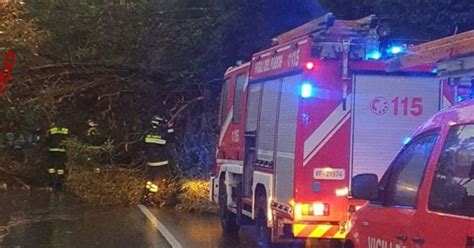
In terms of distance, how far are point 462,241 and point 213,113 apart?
1496 centimetres

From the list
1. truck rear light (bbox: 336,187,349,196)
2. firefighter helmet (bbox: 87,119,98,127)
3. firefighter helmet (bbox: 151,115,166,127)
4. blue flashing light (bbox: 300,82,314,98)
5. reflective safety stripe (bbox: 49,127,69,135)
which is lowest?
truck rear light (bbox: 336,187,349,196)

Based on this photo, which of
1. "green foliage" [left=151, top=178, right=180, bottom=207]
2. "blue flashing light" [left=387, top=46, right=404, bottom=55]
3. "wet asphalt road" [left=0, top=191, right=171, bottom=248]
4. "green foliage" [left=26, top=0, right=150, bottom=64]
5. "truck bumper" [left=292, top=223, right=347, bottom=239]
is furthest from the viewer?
"green foliage" [left=26, top=0, right=150, bottom=64]

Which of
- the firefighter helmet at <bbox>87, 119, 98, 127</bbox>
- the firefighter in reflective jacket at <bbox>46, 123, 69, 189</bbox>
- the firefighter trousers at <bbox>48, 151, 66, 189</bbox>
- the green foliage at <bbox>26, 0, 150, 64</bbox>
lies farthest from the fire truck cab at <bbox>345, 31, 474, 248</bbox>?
the firefighter trousers at <bbox>48, 151, 66, 189</bbox>

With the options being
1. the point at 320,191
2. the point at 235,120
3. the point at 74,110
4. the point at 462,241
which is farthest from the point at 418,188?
the point at 74,110

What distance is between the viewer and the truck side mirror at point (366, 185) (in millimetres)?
5629

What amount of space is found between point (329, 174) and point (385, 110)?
3.42ft

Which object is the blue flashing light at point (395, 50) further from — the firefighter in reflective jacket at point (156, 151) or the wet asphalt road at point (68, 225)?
the firefighter in reflective jacket at point (156, 151)

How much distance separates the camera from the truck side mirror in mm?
5629

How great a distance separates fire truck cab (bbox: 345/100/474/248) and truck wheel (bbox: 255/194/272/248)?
4.95 meters

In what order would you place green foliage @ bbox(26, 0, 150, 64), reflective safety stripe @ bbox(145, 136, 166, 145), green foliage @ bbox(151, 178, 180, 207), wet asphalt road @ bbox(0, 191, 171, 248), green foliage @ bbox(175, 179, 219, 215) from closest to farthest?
1. wet asphalt road @ bbox(0, 191, 171, 248)
2. green foliage @ bbox(175, 179, 219, 215)
3. green foliage @ bbox(151, 178, 180, 207)
4. reflective safety stripe @ bbox(145, 136, 166, 145)
5. green foliage @ bbox(26, 0, 150, 64)

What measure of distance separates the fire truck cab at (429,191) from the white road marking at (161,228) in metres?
6.62

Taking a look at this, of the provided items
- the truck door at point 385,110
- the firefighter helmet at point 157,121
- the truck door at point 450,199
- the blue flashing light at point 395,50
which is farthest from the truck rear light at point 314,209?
the firefighter helmet at point 157,121

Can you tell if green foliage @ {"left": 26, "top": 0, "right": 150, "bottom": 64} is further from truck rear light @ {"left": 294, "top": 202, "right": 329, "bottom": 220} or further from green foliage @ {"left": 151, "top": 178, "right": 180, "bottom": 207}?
truck rear light @ {"left": 294, "top": 202, "right": 329, "bottom": 220}

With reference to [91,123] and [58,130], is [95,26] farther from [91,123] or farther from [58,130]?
[58,130]
